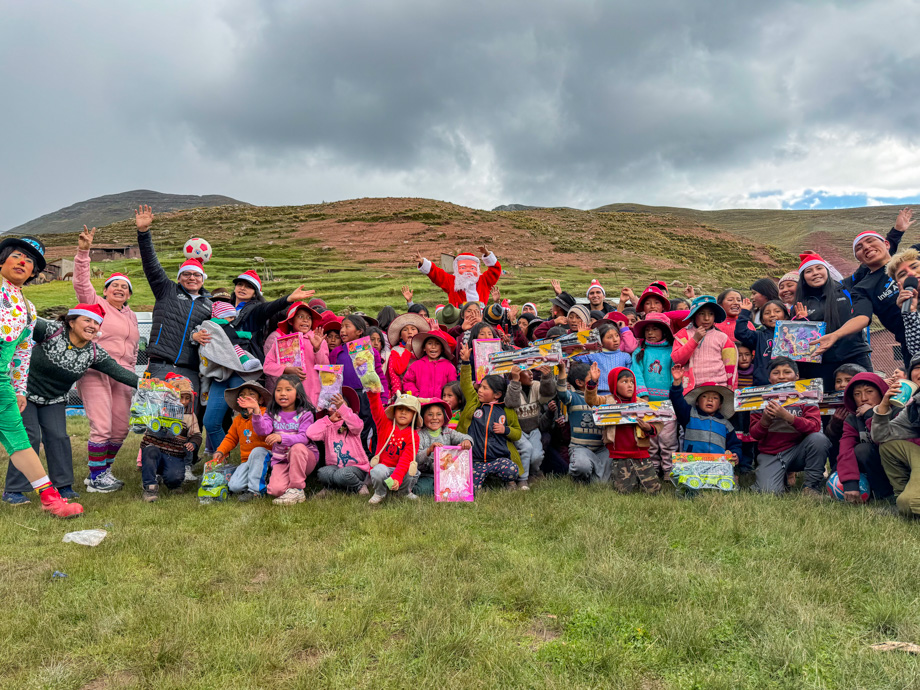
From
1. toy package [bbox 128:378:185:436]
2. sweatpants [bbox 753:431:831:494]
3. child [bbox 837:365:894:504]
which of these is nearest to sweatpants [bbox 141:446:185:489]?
toy package [bbox 128:378:185:436]

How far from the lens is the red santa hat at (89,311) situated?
5.43 meters

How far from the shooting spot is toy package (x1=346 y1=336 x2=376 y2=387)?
6.11m

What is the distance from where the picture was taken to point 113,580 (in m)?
3.61

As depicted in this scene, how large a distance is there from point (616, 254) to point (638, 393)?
4676cm

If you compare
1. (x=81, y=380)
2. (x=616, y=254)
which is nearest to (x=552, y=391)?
(x=81, y=380)

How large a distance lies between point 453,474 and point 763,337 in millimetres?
3893

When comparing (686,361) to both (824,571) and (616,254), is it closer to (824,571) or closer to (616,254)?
(824,571)

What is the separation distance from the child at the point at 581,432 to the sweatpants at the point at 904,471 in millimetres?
2441

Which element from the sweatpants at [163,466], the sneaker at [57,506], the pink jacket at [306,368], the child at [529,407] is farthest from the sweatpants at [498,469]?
the sneaker at [57,506]

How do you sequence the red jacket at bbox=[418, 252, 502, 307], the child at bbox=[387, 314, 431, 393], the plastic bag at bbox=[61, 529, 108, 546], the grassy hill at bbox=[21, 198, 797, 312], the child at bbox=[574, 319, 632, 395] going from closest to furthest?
the plastic bag at bbox=[61, 529, 108, 546] < the child at bbox=[574, 319, 632, 395] < the child at bbox=[387, 314, 431, 393] < the red jacket at bbox=[418, 252, 502, 307] < the grassy hill at bbox=[21, 198, 797, 312]

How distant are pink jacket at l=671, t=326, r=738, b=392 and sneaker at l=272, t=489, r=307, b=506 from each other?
4236mm

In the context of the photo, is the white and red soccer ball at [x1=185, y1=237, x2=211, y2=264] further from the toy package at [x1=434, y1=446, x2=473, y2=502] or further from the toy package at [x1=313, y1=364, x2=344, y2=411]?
the toy package at [x1=434, y1=446, x2=473, y2=502]

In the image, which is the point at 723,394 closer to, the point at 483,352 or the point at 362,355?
the point at 483,352

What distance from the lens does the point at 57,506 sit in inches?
190
